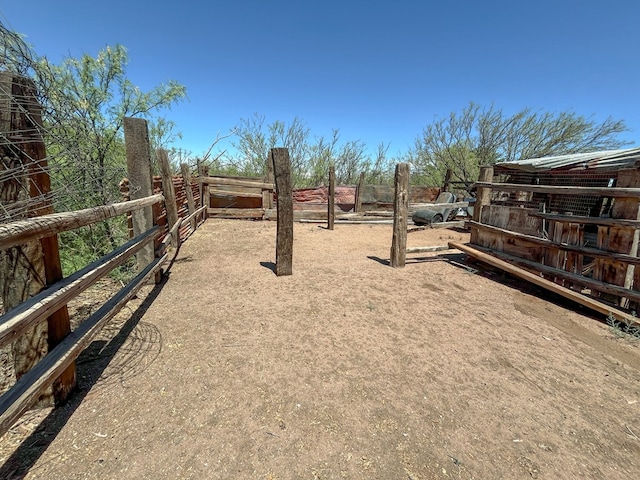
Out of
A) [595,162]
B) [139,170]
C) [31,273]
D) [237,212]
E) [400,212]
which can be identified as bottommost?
[237,212]

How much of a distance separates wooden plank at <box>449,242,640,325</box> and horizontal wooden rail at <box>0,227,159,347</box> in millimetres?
5414

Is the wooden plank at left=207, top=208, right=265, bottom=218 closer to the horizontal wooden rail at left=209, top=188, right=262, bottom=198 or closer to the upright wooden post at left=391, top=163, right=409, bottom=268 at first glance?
the horizontal wooden rail at left=209, top=188, right=262, bottom=198

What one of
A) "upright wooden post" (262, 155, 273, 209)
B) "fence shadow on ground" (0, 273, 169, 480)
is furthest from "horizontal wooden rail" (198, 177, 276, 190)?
"fence shadow on ground" (0, 273, 169, 480)

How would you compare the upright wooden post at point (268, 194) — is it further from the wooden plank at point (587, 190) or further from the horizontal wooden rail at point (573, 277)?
the horizontal wooden rail at point (573, 277)

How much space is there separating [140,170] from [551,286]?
5.89 metres

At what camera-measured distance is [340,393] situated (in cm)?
228

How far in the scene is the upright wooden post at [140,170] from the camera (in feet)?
12.4

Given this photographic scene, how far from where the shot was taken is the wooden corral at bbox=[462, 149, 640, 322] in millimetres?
3650

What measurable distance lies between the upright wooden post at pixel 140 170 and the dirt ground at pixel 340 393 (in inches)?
23.5

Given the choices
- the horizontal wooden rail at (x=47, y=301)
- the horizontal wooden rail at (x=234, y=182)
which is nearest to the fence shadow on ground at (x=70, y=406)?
the horizontal wooden rail at (x=47, y=301)

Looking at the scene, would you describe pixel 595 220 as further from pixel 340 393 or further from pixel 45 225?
pixel 45 225

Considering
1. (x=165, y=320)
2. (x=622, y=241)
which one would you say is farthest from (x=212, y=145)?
(x=622, y=241)

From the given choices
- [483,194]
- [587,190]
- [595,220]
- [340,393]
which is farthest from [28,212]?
[483,194]

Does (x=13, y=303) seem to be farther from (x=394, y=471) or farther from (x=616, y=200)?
(x=616, y=200)
